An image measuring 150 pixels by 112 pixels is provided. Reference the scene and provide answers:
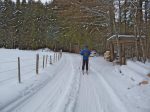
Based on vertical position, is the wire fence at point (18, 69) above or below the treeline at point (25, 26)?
below

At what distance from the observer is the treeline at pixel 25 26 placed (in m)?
84.8

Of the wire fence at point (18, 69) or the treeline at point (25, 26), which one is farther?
the treeline at point (25, 26)

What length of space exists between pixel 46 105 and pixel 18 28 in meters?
80.8

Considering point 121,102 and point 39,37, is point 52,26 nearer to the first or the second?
point 39,37

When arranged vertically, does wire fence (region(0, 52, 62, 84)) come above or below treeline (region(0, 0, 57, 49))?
below

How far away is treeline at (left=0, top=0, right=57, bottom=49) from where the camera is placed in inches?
3337

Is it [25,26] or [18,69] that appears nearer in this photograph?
[18,69]

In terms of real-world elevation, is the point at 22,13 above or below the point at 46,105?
above

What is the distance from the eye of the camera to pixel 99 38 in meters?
55.5

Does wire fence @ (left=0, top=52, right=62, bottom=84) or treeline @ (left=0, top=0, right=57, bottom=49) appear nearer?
wire fence @ (left=0, top=52, right=62, bottom=84)

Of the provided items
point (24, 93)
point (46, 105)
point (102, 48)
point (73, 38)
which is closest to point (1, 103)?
point (46, 105)

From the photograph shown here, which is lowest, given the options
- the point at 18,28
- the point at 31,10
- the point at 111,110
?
the point at 111,110

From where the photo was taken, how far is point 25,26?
87.1m

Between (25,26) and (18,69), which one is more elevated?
(25,26)
